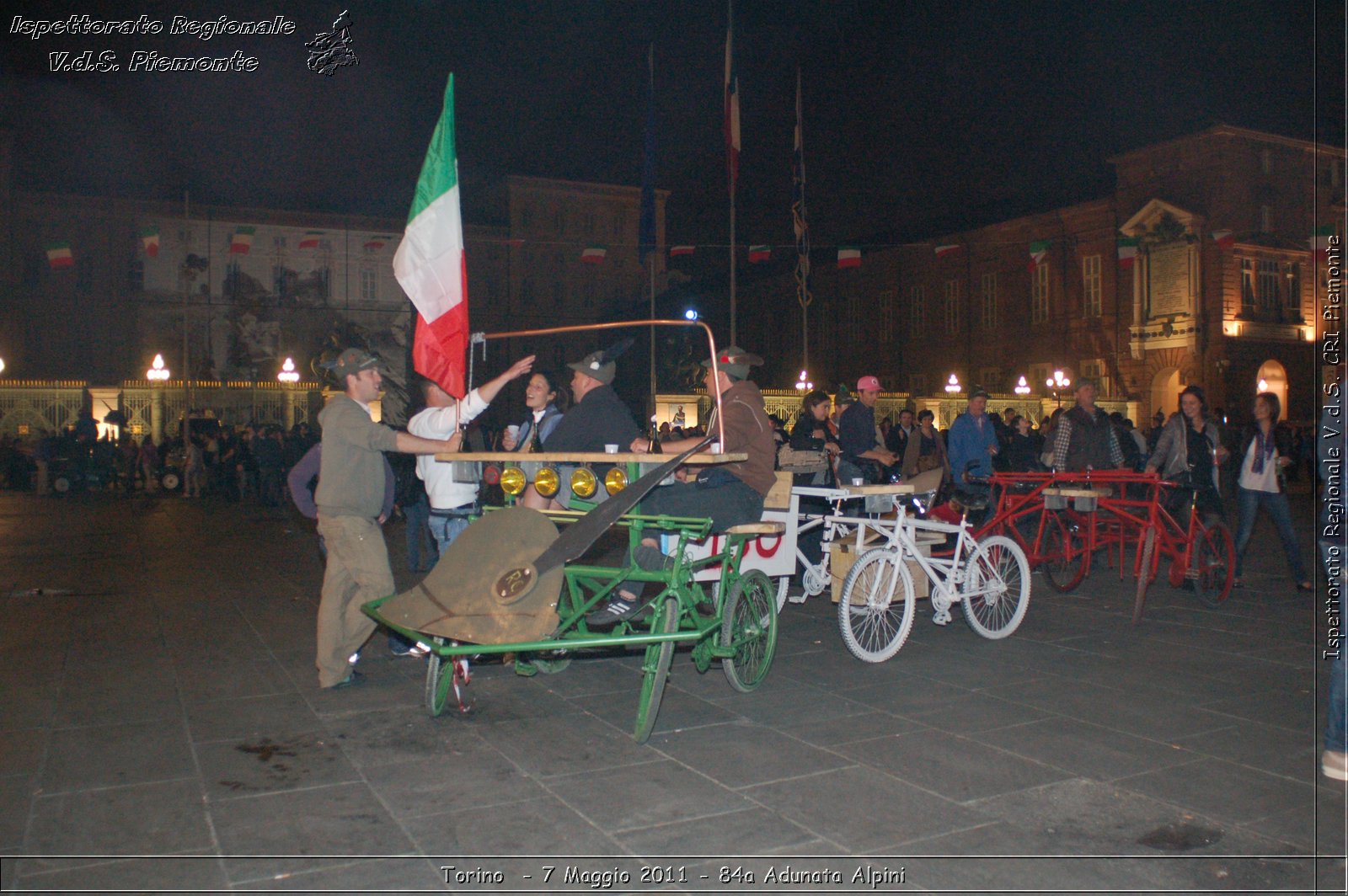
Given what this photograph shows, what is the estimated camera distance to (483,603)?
463 cm

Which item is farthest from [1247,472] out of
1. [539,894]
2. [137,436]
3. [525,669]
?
[137,436]

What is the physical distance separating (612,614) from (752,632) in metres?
0.96

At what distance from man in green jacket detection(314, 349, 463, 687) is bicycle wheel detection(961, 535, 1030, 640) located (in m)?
3.95

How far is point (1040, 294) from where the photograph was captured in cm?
4297

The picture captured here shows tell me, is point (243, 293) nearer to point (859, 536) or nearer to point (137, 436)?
point (137, 436)

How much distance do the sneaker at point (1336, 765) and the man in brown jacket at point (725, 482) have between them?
2.94 meters

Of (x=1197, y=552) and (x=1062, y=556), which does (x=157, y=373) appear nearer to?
(x=1062, y=556)

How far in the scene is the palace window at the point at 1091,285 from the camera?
40.7 metres

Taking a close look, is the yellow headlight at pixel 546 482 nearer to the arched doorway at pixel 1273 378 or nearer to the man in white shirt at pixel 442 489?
the man in white shirt at pixel 442 489

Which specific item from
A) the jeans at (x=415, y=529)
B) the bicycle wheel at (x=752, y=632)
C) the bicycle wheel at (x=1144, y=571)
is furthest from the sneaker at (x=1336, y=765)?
the jeans at (x=415, y=529)

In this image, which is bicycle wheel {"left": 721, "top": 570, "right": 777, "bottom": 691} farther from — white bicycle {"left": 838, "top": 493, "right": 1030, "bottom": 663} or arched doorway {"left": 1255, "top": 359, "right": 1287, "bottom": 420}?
arched doorway {"left": 1255, "top": 359, "right": 1287, "bottom": 420}

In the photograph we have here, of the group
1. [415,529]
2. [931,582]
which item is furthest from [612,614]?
[415,529]

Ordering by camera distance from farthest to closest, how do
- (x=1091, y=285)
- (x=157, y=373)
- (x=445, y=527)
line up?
(x=1091, y=285)
(x=157, y=373)
(x=445, y=527)

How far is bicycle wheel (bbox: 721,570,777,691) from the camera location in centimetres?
573
